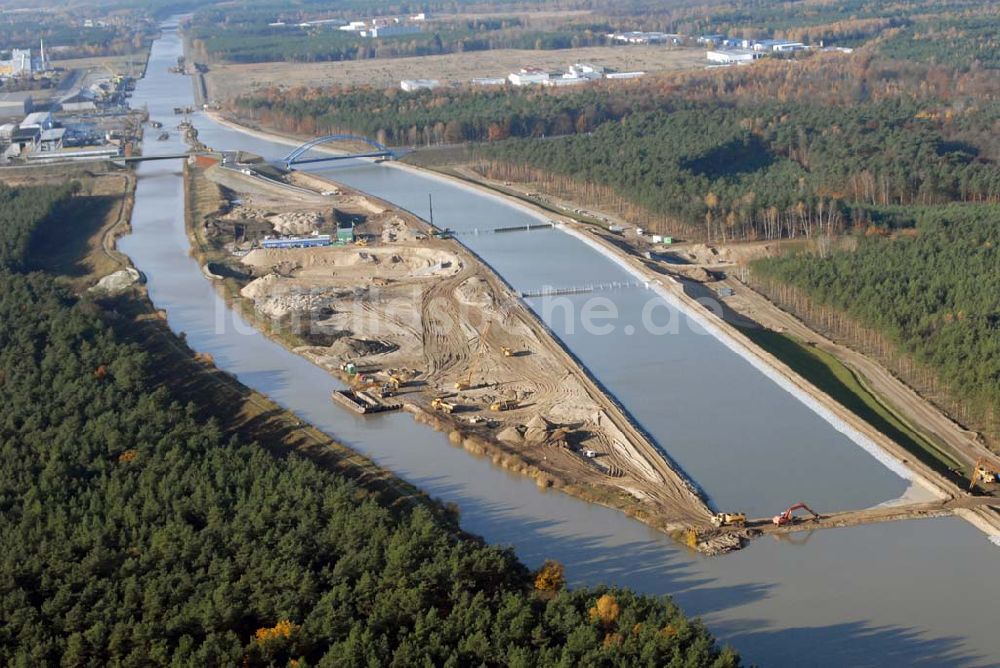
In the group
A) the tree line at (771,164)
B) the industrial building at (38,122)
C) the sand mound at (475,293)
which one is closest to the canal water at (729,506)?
the sand mound at (475,293)

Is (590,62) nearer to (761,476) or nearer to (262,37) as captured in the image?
(262,37)

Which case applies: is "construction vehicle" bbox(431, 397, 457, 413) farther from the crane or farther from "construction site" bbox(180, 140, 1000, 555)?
the crane

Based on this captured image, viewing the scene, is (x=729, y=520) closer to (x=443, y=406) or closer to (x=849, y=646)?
(x=849, y=646)

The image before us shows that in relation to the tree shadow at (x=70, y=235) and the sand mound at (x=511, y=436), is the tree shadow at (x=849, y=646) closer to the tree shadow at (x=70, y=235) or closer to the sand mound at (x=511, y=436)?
the sand mound at (x=511, y=436)

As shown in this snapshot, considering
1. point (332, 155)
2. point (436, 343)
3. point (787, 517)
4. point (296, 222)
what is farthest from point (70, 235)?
point (787, 517)

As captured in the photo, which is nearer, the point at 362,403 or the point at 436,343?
the point at 362,403

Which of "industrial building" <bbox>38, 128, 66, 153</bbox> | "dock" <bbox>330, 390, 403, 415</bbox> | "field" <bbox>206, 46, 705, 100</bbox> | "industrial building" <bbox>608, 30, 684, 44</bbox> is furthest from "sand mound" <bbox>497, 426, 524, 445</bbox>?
"industrial building" <bbox>608, 30, 684, 44</bbox>
